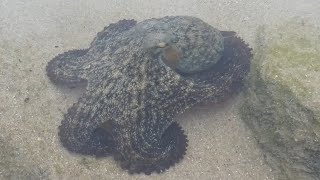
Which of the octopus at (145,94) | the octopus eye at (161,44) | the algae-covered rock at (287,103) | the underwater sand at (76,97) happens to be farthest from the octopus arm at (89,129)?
the algae-covered rock at (287,103)

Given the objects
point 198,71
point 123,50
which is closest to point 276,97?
point 198,71

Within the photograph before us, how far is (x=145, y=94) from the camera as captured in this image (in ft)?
17.1

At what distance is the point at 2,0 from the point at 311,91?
6994mm

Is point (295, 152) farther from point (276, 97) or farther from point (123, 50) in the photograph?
point (123, 50)

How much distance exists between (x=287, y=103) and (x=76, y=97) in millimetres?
3332

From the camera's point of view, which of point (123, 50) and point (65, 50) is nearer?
point (123, 50)

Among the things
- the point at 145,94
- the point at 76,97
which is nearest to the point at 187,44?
the point at 145,94

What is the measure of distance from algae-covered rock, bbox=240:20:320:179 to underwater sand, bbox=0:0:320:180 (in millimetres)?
311

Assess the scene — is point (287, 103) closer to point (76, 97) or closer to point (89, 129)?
point (89, 129)

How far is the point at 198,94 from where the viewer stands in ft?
17.9

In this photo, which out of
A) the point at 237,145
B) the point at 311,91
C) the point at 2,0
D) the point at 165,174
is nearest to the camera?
the point at 311,91

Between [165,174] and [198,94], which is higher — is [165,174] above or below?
below

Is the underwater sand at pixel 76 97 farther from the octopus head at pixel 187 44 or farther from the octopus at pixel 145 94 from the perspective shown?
the octopus head at pixel 187 44

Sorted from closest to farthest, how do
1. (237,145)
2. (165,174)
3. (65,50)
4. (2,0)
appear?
(165,174), (237,145), (65,50), (2,0)
